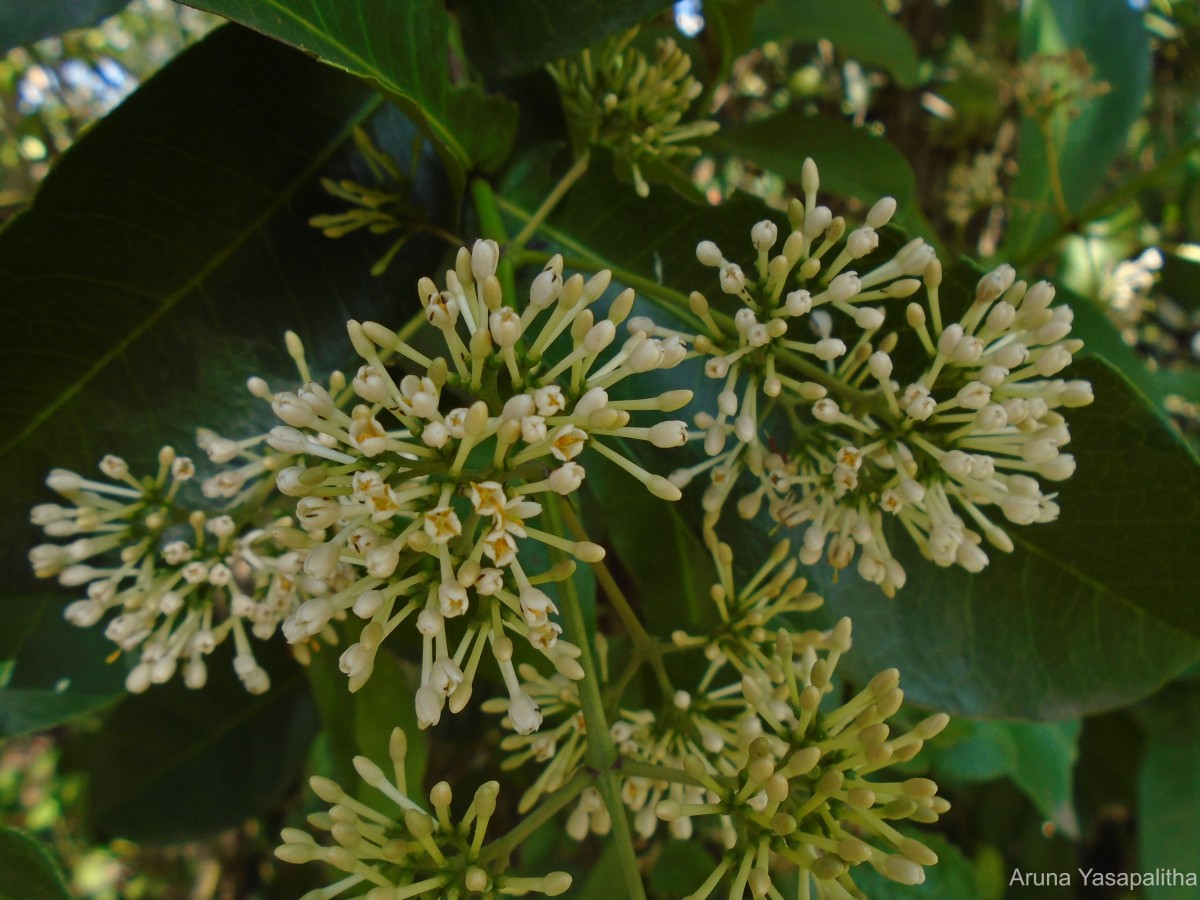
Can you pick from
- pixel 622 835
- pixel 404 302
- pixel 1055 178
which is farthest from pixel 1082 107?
pixel 622 835

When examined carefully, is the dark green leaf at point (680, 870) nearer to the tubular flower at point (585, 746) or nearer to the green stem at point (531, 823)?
the tubular flower at point (585, 746)

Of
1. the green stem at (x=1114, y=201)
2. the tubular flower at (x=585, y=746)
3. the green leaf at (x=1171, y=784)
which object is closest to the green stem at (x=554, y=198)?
the tubular flower at (x=585, y=746)

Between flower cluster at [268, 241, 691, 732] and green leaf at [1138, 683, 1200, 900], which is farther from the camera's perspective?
green leaf at [1138, 683, 1200, 900]

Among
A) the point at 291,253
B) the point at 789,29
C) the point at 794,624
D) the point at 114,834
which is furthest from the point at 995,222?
the point at 114,834

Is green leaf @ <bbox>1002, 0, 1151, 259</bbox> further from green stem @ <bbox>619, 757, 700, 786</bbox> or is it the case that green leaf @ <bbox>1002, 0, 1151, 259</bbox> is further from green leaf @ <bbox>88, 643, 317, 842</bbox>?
green leaf @ <bbox>88, 643, 317, 842</bbox>

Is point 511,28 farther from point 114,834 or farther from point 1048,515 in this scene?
point 114,834

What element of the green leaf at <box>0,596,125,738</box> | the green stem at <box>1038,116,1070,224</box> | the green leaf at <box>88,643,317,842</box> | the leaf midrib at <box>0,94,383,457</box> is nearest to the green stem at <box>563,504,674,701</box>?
the leaf midrib at <box>0,94,383,457</box>
